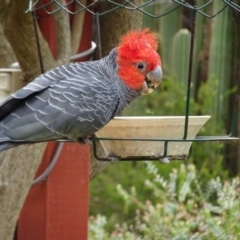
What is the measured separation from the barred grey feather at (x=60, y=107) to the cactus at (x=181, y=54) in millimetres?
2627

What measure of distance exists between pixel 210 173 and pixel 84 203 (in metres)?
2.41

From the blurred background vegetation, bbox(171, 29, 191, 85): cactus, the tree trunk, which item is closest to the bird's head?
the tree trunk

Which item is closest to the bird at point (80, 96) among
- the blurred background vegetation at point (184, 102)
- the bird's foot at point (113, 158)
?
the bird's foot at point (113, 158)

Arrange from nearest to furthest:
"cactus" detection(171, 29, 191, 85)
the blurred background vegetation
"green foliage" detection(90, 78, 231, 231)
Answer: "cactus" detection(171, 29, 191, 85), the blurred background vegetation, "green foliage" detection(90, 78, 231, 231)

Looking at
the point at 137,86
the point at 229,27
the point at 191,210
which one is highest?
the point at 229,27

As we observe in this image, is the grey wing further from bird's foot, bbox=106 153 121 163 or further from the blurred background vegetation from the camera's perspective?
the blurred background vegetation

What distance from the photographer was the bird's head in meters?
2.36

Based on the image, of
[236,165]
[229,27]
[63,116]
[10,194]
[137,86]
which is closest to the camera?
[63,116]

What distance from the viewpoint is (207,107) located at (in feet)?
17.6

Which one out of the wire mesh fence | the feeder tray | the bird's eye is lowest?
the feeder tray

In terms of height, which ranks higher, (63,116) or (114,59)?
(114,59)

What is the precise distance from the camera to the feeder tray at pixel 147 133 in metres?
2.36

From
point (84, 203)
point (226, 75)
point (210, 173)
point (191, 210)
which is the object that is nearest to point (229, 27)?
point (226, 75)

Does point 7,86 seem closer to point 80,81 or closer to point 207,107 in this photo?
point 80,81
